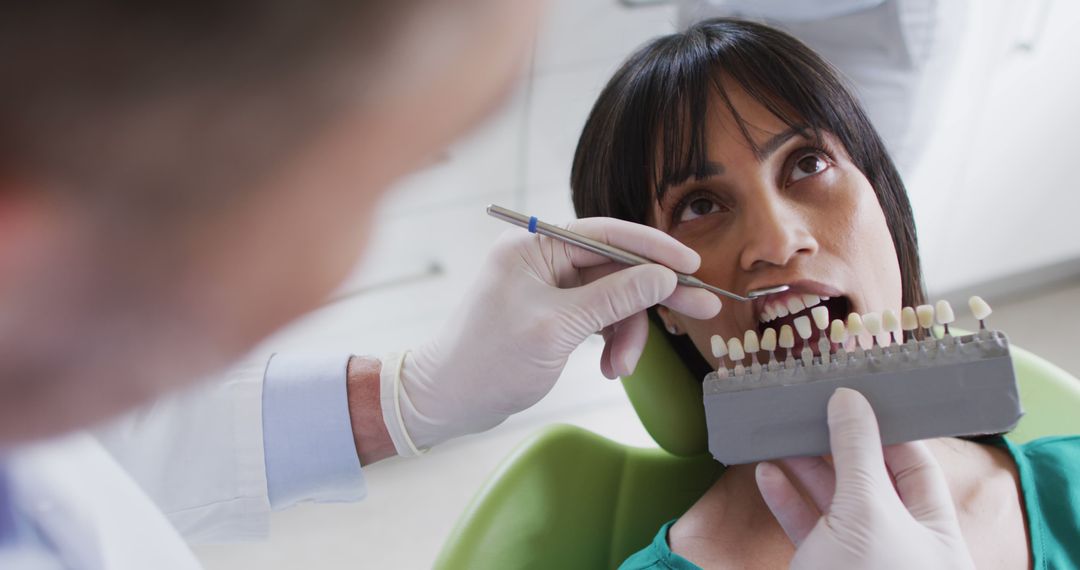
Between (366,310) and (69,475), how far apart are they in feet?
A: 5.04

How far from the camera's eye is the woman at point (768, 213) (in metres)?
1.22

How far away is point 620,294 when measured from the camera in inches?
46.0

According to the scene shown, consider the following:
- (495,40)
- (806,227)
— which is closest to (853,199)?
(806,227)

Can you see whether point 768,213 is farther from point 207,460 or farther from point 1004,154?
point 1004,154

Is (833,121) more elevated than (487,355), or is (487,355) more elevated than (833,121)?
(833,121)

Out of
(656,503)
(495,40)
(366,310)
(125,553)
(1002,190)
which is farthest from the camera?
(1002,190)

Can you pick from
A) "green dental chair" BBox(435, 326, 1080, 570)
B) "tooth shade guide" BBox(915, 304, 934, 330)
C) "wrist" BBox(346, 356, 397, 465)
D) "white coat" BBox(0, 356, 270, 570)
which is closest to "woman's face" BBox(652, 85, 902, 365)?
"tooth shade guide" BBox(915, 304, 934, 330)

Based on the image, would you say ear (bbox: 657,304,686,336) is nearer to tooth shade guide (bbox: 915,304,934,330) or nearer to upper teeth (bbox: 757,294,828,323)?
upper teeth (bbox: 757,294,828,323)

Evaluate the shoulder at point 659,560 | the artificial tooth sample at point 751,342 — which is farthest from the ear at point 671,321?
the shoulder at point 659,560

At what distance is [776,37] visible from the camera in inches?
53.5

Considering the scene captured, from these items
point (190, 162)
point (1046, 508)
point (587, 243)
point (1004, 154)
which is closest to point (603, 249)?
point (587, 243)

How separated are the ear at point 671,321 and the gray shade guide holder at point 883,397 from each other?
0.96 ft

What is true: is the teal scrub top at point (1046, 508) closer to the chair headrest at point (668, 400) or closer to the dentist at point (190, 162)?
the chair headrest at point (668, 400)

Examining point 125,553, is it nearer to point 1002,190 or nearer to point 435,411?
point 435,411
